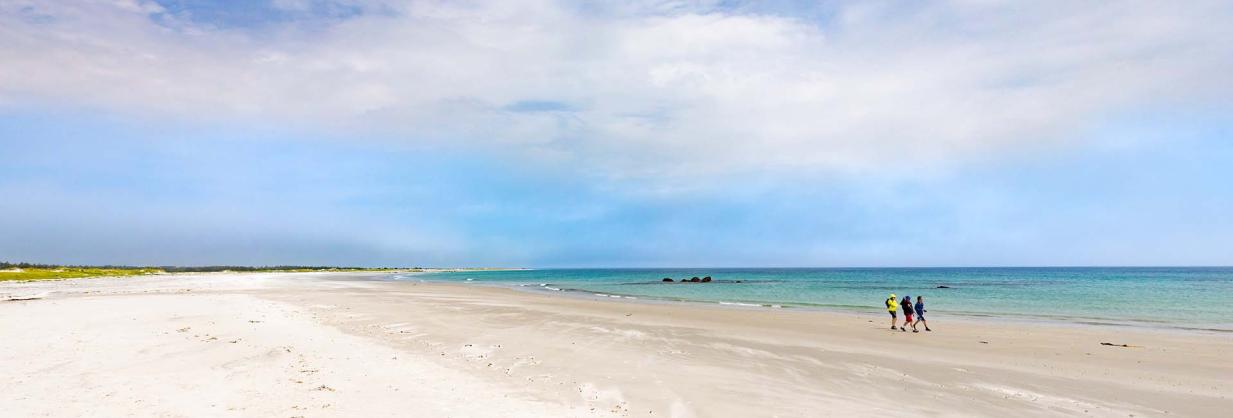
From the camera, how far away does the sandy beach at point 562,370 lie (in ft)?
32.4

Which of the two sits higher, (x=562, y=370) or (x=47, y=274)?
(x=47, y=274)

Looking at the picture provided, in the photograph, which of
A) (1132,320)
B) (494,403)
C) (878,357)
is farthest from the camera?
(1132,320)

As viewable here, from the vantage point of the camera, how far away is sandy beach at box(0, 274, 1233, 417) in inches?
389

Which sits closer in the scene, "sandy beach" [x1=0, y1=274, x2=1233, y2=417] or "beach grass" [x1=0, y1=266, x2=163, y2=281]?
"sandy beach" [x1=0, y1=274, x2=1233, y2=417]

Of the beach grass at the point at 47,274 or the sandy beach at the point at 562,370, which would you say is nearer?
the sandy beach at the point at 562,370

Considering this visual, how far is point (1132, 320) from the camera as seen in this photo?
30.9 metres

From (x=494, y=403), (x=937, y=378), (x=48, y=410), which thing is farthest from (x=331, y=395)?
(x=937, y=378)

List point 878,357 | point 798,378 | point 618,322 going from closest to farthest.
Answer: point 798,378 → point 878,357 → point 618,322

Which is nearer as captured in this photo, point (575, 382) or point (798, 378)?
point (575, 382)

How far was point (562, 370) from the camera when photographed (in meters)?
13.8

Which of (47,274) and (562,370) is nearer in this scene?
(562,370)

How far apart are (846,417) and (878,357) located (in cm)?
812

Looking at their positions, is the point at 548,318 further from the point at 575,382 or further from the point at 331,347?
the point at 575,382

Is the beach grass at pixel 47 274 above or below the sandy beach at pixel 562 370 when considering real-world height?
above
